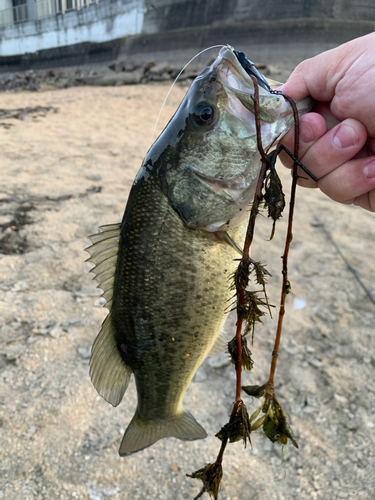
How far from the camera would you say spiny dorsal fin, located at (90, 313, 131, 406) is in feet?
5.28

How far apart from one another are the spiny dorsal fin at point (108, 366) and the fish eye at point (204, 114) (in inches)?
34.9

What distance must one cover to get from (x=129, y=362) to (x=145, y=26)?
18.2 metres

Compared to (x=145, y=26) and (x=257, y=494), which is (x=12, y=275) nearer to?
(x=257, y=494)

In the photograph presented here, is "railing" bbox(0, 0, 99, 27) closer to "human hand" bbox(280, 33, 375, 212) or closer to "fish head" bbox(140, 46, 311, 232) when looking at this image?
"human hand" bbox(280, 33, 375, 212)

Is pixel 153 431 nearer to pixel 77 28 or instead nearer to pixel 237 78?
pixel 237 78

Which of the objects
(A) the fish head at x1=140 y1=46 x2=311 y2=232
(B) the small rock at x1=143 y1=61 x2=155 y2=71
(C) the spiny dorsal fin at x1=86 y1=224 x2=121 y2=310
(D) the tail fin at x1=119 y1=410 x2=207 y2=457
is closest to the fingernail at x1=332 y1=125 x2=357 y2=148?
(A) the fish head at x1=140 y1=46 x2=311 y2=232

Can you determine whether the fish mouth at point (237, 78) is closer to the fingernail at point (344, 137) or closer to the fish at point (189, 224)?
the fish at point (189, 224)

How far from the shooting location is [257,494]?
196 cm

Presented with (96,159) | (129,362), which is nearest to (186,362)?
(129,362)

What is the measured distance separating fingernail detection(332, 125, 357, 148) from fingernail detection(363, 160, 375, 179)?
137 mm

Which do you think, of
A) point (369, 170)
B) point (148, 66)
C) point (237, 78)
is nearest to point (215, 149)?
point (237, 78)

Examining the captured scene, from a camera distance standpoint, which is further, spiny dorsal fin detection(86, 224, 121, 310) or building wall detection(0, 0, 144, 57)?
building wall detection(0, 0, 144, 57)

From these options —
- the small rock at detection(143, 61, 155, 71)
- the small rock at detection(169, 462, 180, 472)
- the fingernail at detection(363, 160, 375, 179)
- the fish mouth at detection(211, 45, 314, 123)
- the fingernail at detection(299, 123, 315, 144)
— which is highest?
the fish mouth at detection(211, 45, 314, 123)

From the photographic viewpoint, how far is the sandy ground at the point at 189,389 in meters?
2.00
